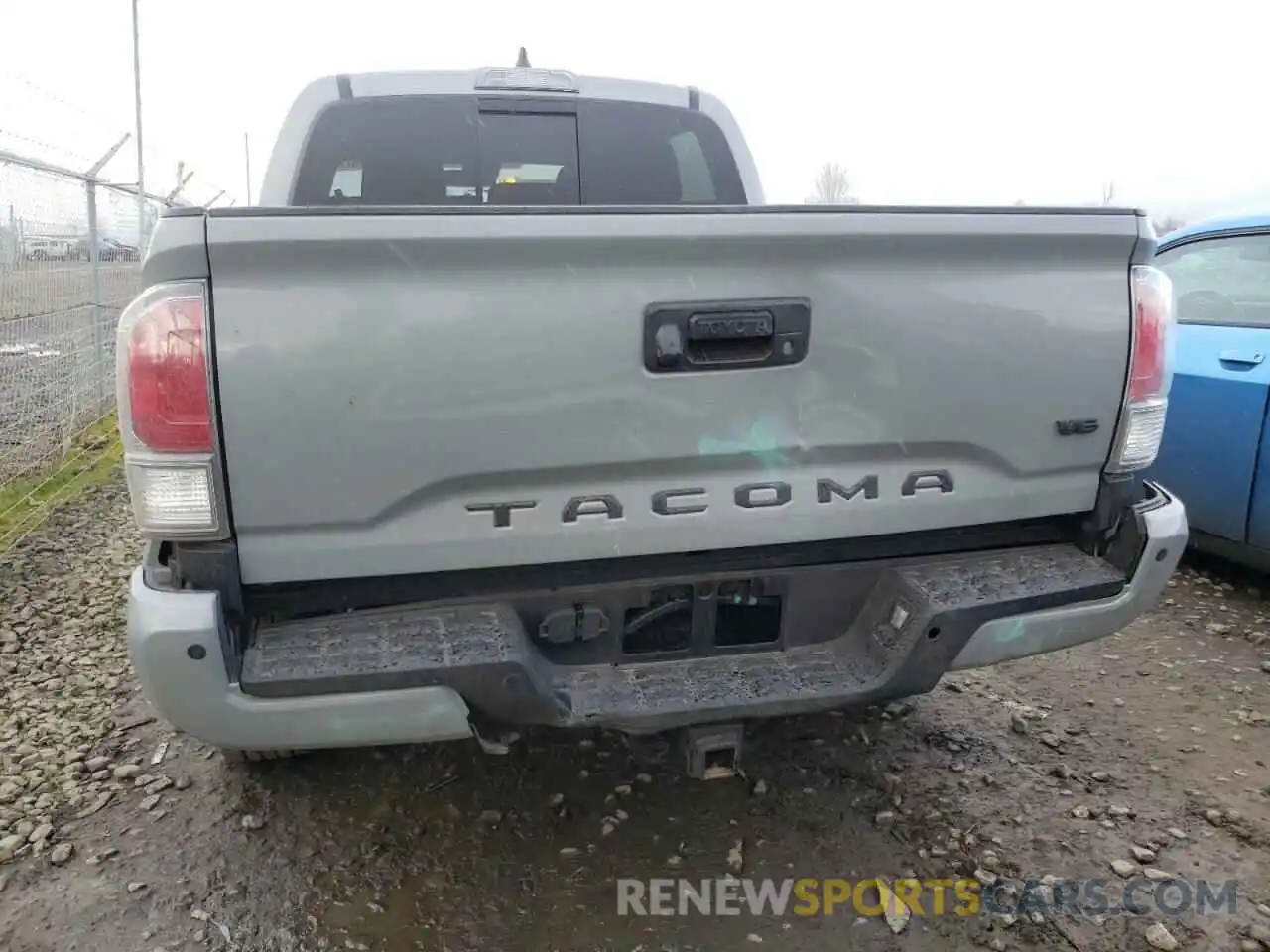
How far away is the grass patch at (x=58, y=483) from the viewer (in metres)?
5.22

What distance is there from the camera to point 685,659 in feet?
7.52

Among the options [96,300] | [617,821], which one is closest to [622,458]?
[617,821]

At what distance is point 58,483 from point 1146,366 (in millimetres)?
6264

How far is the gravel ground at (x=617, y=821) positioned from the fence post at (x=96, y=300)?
15.6 feet

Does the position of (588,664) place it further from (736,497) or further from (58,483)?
(58,483)

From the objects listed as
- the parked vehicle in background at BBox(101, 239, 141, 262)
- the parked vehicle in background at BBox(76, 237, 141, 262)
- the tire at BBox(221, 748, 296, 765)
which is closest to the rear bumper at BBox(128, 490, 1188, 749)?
the tire at BBox(221, 748, 296, 765)

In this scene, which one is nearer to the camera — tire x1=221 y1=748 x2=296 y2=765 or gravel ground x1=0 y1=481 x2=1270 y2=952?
gravel ground x1=0 y1=481 x2=1270 y2=952

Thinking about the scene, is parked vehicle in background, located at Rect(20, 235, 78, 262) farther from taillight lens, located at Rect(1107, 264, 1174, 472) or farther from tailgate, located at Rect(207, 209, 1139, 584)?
taillight lens, located at Rect(1107, 264, 1174, 472)

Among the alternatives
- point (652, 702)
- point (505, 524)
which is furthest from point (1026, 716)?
point (505, 524)

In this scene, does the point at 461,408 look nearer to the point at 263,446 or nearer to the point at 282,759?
the point at 263,446

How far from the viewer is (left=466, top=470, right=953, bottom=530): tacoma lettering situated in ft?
6.75

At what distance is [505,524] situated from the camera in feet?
6.75

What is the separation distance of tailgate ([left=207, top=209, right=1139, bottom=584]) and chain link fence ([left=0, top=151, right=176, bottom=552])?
385 cm
